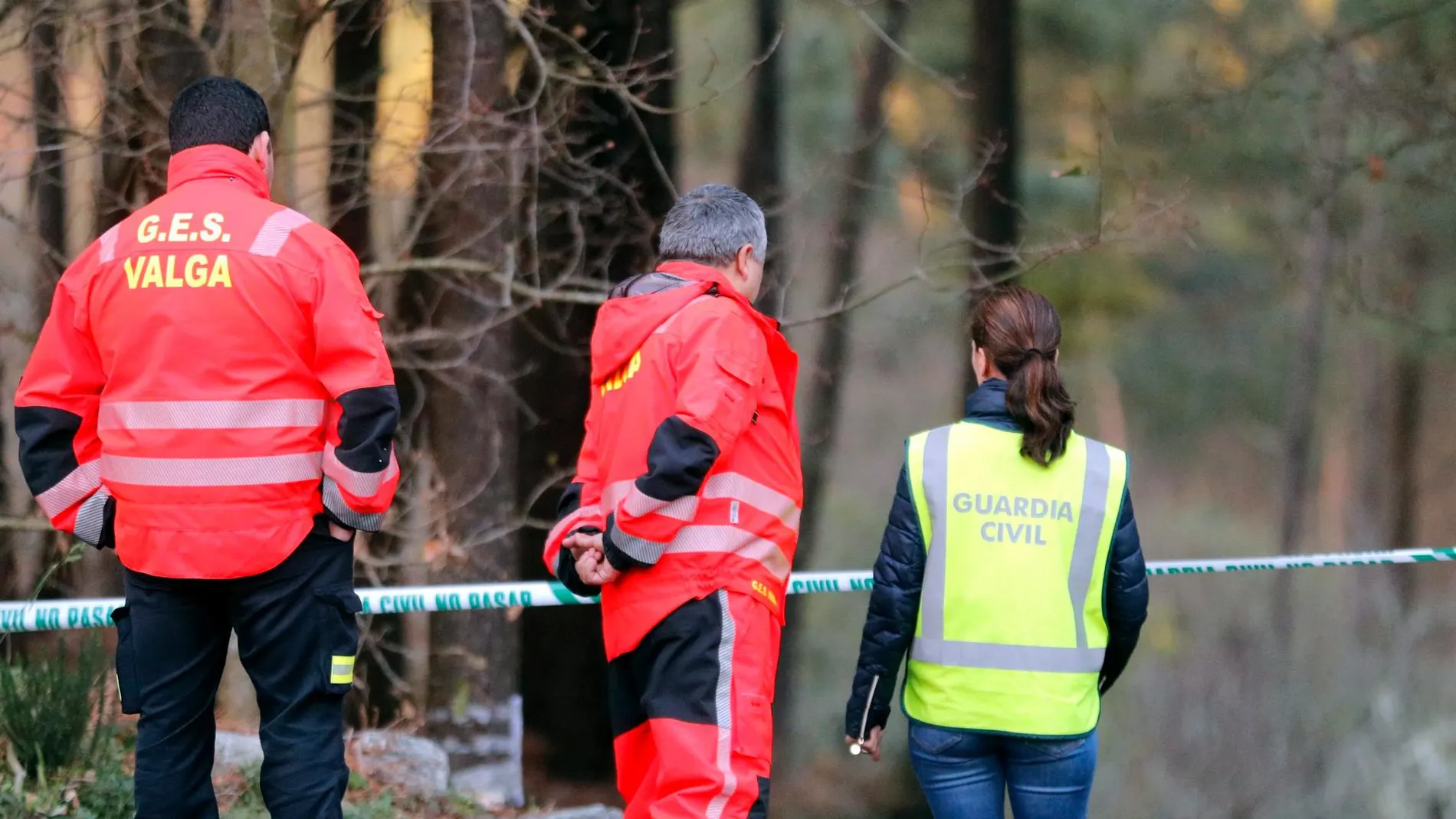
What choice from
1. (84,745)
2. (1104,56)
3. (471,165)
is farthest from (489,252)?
(1104,56)

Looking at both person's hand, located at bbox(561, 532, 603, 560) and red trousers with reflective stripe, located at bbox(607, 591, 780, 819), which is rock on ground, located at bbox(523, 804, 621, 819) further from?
person's hand, located at bbox(561, 532, 603, 560)

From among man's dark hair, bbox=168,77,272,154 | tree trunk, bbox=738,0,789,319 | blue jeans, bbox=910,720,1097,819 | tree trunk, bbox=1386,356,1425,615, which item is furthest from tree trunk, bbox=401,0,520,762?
tree trunk, bbox=1386,356,1425,615

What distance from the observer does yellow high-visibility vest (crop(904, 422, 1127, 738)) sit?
2.86 metres

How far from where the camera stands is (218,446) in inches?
111

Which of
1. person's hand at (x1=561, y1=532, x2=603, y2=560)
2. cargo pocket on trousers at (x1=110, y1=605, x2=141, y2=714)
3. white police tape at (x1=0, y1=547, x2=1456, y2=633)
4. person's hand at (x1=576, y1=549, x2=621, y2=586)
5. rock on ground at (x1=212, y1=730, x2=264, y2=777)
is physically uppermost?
person's hand at (x1=561, y1=532, x2=603, y2=560)

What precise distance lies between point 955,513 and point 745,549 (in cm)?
46

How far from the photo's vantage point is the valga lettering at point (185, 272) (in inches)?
111

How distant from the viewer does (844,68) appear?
5941mm

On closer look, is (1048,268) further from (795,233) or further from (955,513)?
(955,513)

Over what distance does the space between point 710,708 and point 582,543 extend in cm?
47

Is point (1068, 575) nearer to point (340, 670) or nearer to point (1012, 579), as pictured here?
point (1012, 579)

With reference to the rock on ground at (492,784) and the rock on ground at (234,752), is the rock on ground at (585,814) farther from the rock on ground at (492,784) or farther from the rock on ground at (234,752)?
the rock on ground at (234,752)

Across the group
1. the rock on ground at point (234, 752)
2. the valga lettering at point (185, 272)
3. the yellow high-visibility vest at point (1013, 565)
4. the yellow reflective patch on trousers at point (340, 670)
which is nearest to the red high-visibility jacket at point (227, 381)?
the valga lettering at point (185, 272)

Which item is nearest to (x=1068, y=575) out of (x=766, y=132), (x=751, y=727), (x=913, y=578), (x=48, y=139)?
(x=913, y=578)
